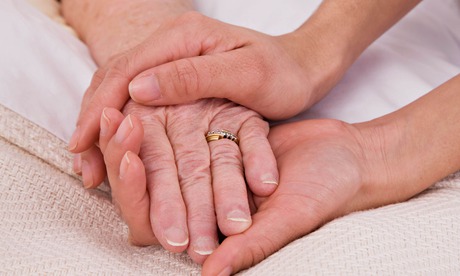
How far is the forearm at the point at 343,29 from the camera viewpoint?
1185 millimetres

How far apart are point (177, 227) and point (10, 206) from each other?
233 millimetres

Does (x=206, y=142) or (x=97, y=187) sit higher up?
(x=206, y=142)

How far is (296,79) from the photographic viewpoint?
43.2 inches

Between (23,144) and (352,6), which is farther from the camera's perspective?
(352,6)

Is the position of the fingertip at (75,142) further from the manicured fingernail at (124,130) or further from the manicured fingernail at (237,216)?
the manicured fingernail at (237,216)

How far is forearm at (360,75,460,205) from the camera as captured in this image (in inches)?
38.7

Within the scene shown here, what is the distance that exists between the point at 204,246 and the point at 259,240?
0.24 feet

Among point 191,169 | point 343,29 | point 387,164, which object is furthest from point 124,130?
point 343,29

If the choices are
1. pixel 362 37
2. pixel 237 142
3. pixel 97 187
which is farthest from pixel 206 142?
pixel 362 37

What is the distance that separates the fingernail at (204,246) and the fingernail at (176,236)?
2cm

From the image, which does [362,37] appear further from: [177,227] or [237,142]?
[177,227]

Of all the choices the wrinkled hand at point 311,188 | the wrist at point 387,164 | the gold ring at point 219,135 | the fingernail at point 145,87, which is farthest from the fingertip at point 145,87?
the wrist at point 387,164

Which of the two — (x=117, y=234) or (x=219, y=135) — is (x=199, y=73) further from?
(x=117, y=234)

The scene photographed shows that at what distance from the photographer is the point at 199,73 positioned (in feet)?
3.22
